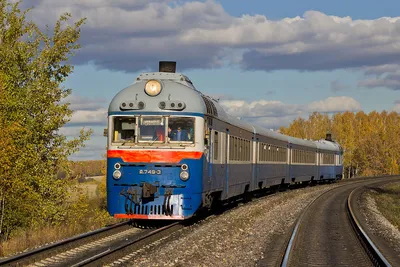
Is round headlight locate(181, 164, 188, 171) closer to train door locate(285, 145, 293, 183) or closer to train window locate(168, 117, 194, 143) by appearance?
train window locate(168, 117, 194, 143)

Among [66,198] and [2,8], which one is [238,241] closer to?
[66,198]

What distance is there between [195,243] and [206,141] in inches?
127

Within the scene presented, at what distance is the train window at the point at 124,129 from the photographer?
568 inches

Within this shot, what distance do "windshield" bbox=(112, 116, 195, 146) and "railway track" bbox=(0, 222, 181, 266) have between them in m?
2.12

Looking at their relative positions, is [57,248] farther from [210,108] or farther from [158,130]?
[210,108]

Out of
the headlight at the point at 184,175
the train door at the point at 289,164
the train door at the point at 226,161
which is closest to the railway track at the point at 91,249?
the headlight at the point at 184,175

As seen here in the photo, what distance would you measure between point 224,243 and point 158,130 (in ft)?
10.7

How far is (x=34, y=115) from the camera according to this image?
22047 mm

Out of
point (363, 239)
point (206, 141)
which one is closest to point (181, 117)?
point (206, 141)

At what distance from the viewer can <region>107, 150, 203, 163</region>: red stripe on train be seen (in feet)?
46.1

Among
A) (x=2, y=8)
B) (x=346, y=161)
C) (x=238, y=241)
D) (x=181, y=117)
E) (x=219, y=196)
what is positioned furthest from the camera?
(x=346, y=161)

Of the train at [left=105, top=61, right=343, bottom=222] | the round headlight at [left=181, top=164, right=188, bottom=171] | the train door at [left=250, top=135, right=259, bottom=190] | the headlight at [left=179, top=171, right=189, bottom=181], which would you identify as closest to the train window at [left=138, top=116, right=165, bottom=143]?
the train at [left=105, top=61, right=343, bottom=222]

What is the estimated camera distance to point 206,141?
14.8 m

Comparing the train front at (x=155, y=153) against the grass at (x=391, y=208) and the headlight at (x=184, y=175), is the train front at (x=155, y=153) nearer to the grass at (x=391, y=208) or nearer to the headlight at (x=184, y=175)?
the headlight at (x=184, y=175)
